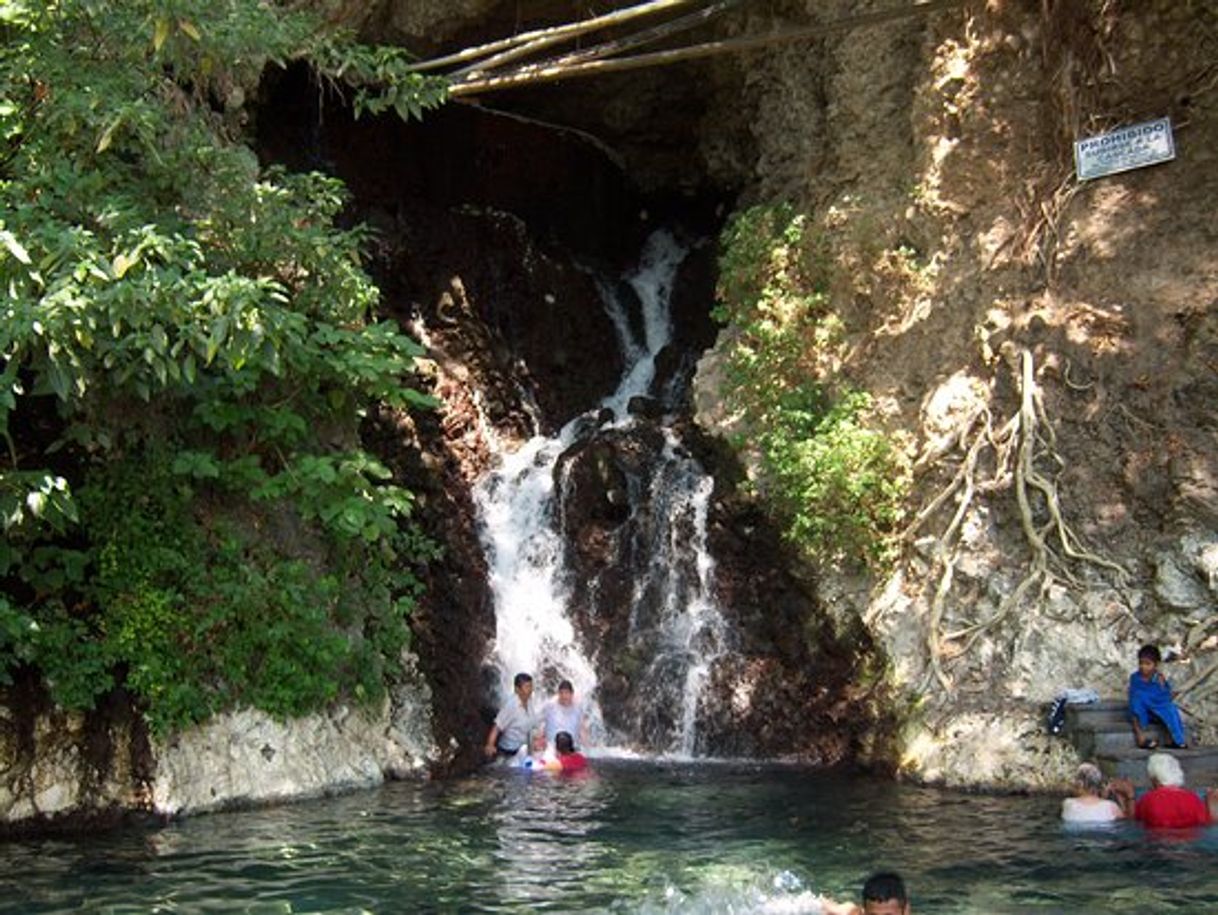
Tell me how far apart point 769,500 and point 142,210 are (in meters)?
6.05

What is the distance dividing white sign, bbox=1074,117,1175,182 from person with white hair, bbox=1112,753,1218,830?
5.12 m

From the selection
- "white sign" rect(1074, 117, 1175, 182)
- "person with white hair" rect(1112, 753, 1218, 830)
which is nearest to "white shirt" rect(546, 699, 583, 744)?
"person with white hair" rect(1112, 753, 1218, 830)

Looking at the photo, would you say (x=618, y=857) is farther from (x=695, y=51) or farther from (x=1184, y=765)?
(x=695, y=51)

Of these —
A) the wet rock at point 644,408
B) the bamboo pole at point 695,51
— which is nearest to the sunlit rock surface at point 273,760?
the bamboo pole at point 695,51

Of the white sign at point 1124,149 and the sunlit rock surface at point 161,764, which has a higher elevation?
the white sign at point 1124,149

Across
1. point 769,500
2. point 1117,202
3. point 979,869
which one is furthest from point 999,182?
point 979,869

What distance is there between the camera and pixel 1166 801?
793 cm

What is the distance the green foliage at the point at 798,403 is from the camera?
1120 cm

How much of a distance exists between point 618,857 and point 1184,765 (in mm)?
3940

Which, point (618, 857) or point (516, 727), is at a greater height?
point (516, 727)

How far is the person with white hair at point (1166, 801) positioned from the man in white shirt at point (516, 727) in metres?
4.86

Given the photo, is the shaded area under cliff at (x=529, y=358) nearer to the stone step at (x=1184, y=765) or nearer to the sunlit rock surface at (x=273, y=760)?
the sunlit rock surface at (x=273, y=760)

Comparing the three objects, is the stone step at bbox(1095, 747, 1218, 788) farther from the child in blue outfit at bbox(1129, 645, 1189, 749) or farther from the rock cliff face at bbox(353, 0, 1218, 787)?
the rock cliff face at bbox(353, 0, 1218, 787)

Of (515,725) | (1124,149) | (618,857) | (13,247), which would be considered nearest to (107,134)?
(13,247)
